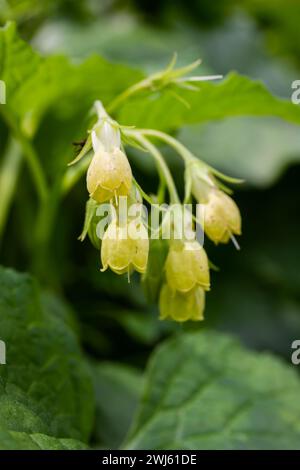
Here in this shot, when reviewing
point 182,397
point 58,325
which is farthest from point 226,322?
point 58,325

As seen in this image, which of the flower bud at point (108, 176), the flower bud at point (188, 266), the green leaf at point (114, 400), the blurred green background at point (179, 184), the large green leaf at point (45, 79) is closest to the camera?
the flower bud at point (108, 176)

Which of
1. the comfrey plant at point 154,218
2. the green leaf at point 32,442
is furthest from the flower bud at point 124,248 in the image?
the green leaf at point 32,442

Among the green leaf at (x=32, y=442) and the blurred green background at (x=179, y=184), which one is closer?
the green leaf at (x=32, y=442)

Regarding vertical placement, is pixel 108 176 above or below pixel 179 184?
below

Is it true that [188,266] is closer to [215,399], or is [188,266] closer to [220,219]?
[220,219]

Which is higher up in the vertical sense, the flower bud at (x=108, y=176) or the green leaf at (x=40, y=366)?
the flower bud at (x=108, y=176)

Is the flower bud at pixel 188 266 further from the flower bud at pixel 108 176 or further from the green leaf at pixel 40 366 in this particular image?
the green leaf at pixel 40 366

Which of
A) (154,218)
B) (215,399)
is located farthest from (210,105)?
(215,399)
